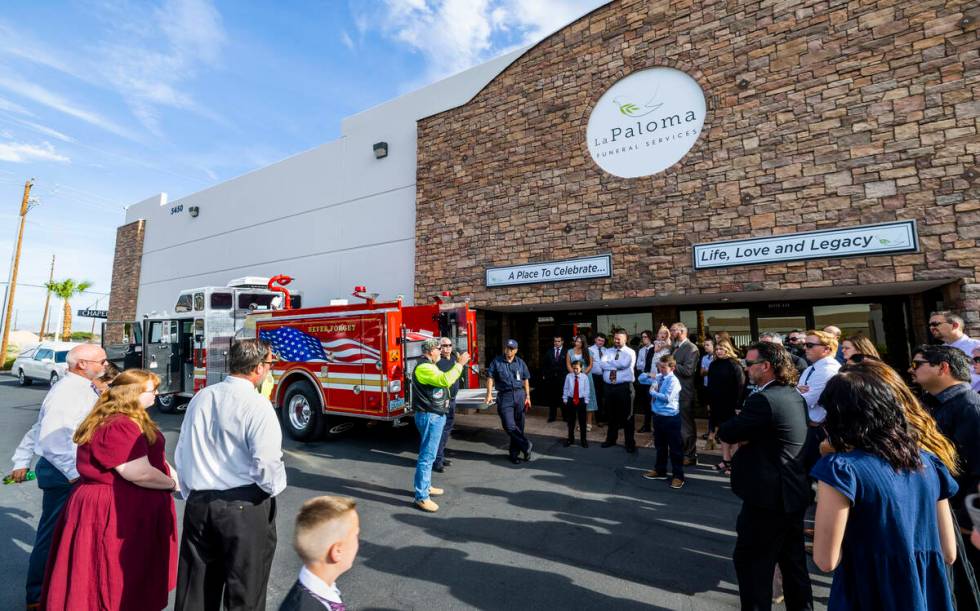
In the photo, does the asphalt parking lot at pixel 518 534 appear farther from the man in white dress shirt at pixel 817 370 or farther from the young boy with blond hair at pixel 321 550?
the young boy with blond hair at pixel 321 550

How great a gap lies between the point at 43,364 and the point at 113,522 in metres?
21.1

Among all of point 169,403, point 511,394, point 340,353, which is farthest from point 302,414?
point 169,403

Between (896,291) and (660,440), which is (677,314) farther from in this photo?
(660,440)

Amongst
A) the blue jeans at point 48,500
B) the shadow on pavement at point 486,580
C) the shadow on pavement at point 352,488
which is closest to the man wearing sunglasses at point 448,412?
the shadow on pavement at point 352,488

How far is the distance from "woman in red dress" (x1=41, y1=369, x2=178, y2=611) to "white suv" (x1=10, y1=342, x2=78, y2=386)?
63.7 ft

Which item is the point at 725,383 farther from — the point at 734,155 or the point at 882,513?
the point at 734,155

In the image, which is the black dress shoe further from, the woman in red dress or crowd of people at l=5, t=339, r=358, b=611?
the woman in red dress

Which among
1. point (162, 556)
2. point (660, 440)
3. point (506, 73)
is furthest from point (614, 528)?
point (506, 73)

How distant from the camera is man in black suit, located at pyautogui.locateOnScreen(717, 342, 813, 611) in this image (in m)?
2.65

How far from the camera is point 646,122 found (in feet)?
30.5

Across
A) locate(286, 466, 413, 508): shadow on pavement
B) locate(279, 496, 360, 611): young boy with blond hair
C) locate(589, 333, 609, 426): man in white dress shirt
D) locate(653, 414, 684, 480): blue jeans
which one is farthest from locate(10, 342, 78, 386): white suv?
locate(279, 496, 360, 611): young boy with blond hair

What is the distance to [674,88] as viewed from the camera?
906 cm

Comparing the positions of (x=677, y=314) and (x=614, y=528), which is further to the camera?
(x=677, y=314)

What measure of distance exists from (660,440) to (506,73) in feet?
30.5
